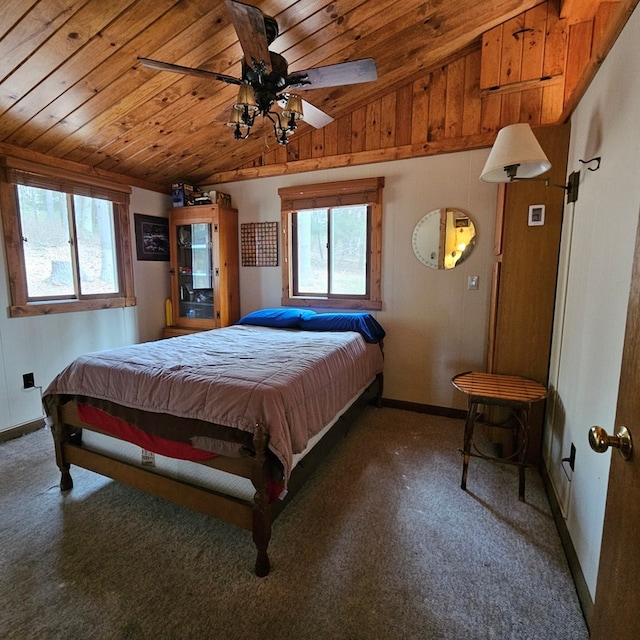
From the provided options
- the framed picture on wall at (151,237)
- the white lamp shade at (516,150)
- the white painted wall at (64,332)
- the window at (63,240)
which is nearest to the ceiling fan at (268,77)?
the white lamp shade at (516,150)

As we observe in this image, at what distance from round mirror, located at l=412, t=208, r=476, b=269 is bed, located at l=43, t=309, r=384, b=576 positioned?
1.36 meters

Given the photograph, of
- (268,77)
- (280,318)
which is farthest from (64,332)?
(268,77)

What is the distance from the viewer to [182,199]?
12.8ft

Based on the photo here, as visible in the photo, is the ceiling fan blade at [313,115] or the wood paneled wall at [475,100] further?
the wood paneled wall at [475,100]

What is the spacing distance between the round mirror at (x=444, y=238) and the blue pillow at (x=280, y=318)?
1202 millimetres

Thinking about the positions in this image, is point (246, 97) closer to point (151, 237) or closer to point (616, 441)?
point (616, 441)

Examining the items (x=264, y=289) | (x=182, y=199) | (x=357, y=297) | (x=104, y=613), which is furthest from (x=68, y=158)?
(x=104, y=613)

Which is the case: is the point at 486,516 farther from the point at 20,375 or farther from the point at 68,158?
the point at 68,158

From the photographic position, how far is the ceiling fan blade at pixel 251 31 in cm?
144

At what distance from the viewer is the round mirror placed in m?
3.02

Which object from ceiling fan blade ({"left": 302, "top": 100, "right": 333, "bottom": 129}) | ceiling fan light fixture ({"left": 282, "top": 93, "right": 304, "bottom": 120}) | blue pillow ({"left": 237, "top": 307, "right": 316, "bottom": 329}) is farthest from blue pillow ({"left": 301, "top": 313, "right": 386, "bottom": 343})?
ceiling fan light fixture ({"left": 282, "top": 93, "right": 304, "bottom": 120})

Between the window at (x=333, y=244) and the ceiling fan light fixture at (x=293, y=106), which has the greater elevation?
the ceiling fan light fixture at (x=293, y=106)

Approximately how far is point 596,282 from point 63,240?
3.92m

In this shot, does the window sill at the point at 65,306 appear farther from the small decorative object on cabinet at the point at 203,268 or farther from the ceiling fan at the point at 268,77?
the ceiling fan at the point at 268,77
